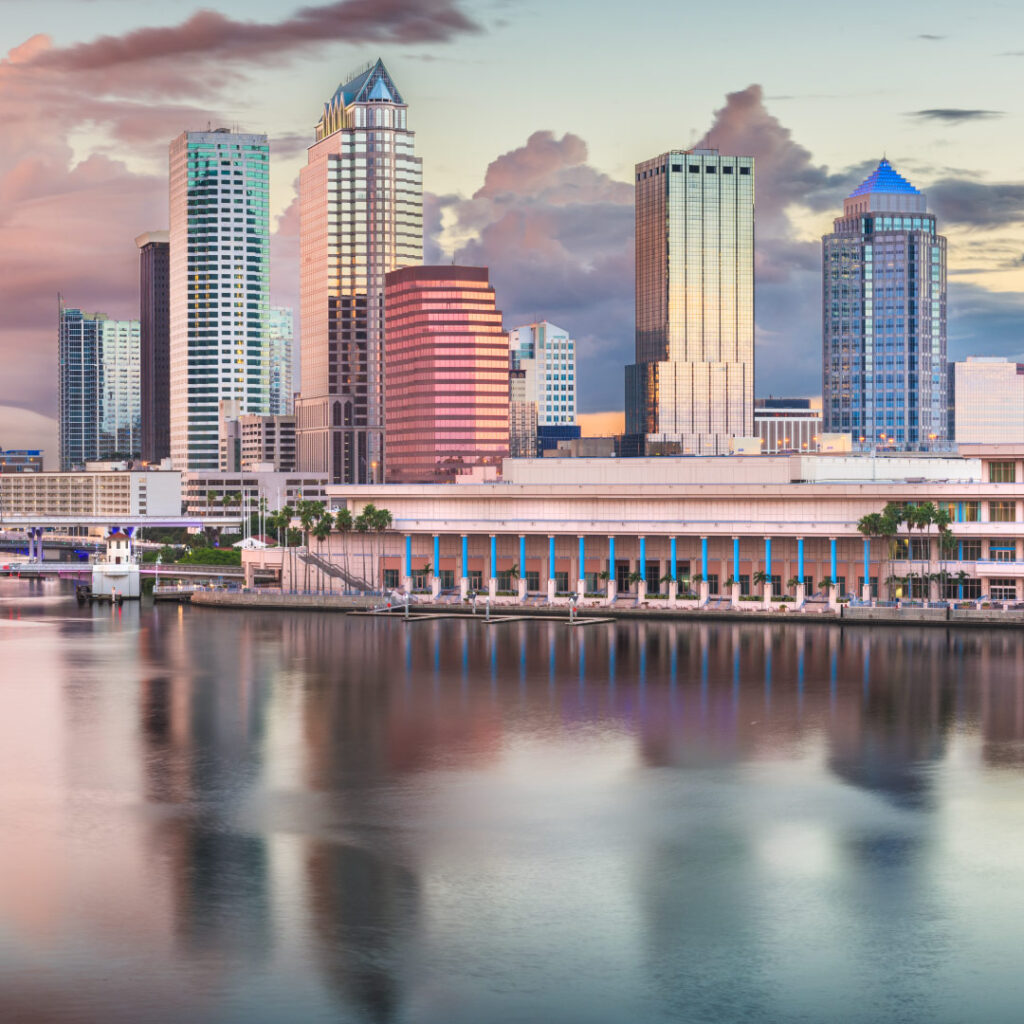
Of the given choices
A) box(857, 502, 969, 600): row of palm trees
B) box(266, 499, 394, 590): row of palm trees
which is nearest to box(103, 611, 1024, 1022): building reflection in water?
box(857, 502, 969, 600): row of palm trees

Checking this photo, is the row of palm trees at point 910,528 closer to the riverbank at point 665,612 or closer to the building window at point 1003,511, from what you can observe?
the building window at point 1003,511

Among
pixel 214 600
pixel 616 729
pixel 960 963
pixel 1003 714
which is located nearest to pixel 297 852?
pixel 960 963

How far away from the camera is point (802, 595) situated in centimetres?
15350

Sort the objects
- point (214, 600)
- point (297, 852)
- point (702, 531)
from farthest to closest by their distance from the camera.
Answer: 1. point (214, 600)
2. point (702, 531)
3. point (297, 852)

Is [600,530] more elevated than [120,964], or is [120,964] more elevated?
[600,530]

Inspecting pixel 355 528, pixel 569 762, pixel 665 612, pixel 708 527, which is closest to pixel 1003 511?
pixel 708 527

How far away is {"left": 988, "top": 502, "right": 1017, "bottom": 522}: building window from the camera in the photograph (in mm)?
151500

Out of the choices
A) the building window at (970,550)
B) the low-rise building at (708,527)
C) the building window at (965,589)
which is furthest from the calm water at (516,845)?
the building window at (970,550)

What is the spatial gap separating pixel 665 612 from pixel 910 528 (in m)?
24.5

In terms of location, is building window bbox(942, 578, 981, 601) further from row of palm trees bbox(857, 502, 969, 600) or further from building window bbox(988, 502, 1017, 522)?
building window bbox(988, 502, 1017, 522)

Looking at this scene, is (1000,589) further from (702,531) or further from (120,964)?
(120,964)

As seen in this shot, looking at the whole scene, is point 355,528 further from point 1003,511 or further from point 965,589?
point 1003,511

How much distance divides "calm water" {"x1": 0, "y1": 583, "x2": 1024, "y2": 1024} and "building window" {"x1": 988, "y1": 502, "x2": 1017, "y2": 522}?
4389 centimetres

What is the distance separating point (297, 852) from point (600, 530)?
108071mm
